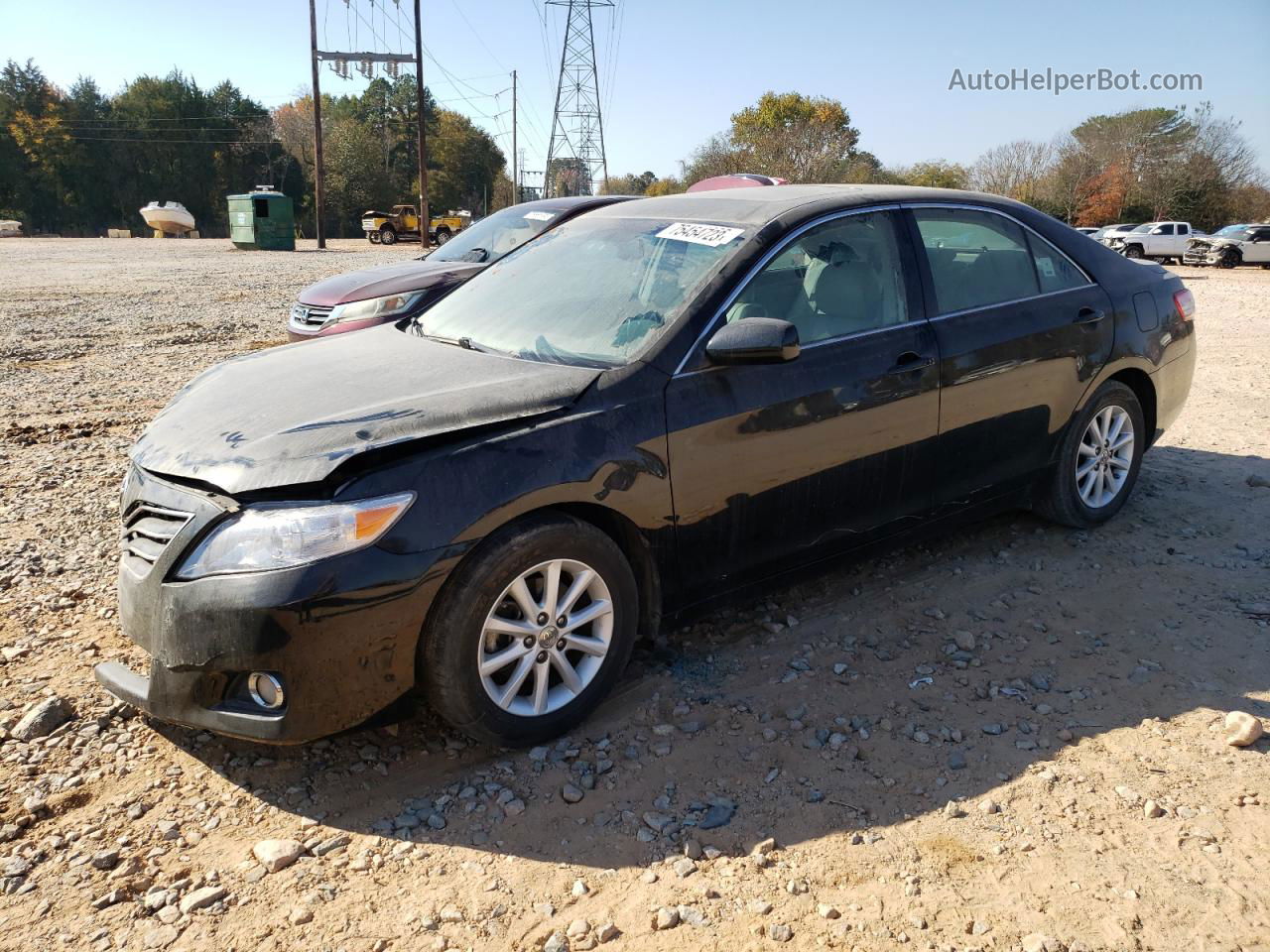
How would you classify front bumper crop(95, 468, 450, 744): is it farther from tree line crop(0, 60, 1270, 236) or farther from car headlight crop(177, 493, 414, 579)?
tree line crop(0, 60, 1270, 236)

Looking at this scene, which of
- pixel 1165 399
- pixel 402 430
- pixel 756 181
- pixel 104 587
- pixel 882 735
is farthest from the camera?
pixel 756 181

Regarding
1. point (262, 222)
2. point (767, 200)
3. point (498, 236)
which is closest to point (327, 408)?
point (767, 200)

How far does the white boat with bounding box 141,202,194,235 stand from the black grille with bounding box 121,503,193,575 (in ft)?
181

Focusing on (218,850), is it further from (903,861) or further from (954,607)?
(954,607)

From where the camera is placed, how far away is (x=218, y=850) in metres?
2.65

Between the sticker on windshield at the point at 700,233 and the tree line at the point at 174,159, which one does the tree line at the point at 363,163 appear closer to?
the tree line at the point at 174,159

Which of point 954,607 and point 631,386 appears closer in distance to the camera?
point 631,386

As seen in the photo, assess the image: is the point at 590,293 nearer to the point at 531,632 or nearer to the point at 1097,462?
the point at 531,632

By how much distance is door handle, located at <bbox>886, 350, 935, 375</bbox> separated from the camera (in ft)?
12.6

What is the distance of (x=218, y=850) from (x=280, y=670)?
21.4 inches

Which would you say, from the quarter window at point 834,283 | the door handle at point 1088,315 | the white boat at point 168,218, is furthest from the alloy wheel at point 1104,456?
the white boat at point 168,218

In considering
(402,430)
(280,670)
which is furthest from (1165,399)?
(280,670)

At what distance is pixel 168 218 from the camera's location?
168 ft

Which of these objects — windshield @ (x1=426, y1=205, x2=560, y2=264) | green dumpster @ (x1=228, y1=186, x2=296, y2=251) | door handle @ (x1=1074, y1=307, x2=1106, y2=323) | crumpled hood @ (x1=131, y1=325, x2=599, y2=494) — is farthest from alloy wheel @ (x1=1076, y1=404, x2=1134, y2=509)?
green dumpster @ (x1=228, y1=186, x2=296, y2=251)
